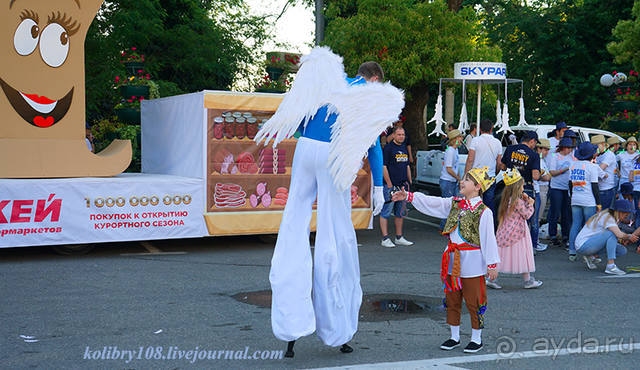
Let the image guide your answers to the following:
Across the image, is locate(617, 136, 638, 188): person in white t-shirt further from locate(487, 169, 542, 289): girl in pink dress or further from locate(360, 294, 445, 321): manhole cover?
locate(360, 294, 445, 321): manhole cover

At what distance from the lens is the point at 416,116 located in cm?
2034

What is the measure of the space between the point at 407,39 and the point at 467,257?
1323cm

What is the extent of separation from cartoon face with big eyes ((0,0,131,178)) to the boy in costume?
6.09 meters

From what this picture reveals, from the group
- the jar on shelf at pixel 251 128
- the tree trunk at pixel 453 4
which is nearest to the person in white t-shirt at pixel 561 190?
the jar on shelf at pixel 251 128

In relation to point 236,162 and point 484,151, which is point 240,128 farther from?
point 484,151

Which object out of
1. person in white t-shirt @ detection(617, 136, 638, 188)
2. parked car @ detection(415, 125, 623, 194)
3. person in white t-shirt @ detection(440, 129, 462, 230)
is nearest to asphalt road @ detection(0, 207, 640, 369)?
person in white t-shirt @ detection(440, 129, 462, 230)

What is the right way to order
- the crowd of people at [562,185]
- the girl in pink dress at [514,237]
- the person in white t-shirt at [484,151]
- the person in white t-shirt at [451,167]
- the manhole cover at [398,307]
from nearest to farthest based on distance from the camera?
the manhole cover at [398,307] < the girl in pink dress at [514,237] < the crowd of people at [562,185] < the person in white t-shirt at [484,151] < the person in white t-shirt at [451,167]

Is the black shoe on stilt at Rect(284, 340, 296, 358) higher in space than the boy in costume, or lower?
lower

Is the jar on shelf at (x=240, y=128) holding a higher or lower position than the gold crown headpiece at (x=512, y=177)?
higher

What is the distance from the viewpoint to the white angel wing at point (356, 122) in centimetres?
498

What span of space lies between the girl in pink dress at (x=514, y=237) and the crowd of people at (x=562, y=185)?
46 millimetres

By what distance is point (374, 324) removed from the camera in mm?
6074

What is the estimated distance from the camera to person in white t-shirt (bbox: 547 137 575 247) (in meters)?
11.1

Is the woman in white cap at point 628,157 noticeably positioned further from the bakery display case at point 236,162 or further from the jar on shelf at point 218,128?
the jar on shelf at point 218,128
